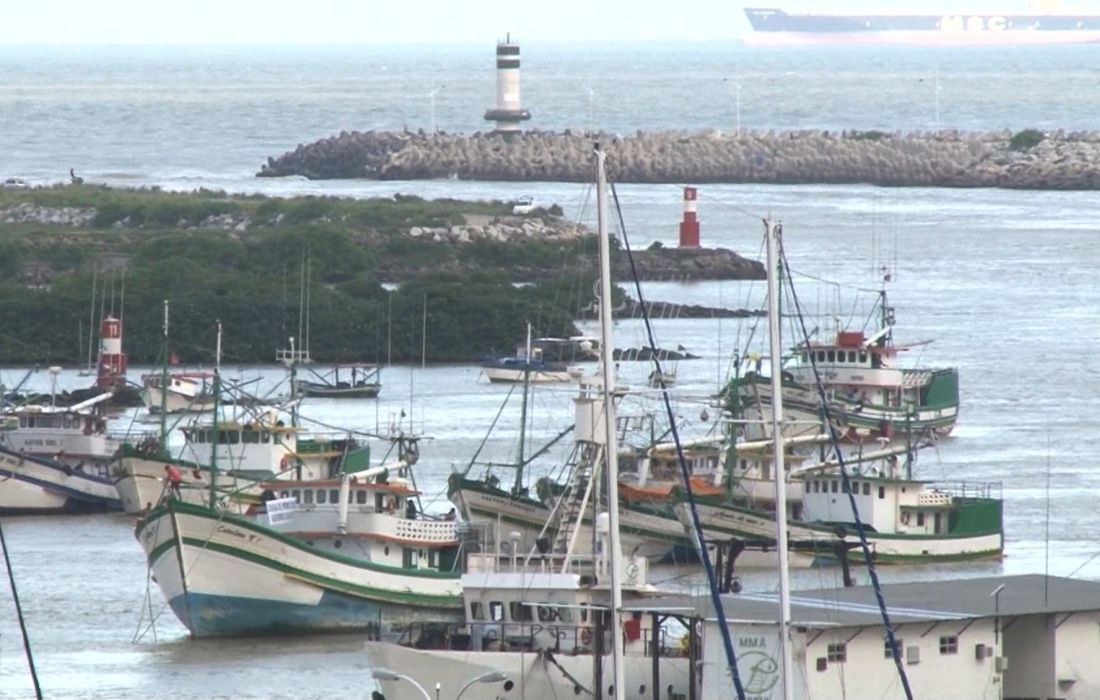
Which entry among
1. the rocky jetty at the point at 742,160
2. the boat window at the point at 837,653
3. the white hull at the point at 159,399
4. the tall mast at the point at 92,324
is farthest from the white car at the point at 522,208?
the boat window at the point at 837,653

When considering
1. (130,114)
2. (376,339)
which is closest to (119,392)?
(376,339)

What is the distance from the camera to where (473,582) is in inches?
1029

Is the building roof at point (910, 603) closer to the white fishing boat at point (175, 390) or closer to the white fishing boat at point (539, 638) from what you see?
the white fishing boat at point (539, 638)

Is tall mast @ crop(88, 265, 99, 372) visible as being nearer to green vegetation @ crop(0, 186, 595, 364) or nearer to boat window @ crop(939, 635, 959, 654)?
green vegetation @ crop(0, 186, 595, 364)

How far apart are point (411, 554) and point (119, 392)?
60.3ft

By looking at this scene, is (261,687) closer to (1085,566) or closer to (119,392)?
(1085,566)

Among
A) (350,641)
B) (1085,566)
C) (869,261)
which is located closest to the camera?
(350,641)

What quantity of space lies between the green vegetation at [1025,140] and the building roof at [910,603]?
8557 cm

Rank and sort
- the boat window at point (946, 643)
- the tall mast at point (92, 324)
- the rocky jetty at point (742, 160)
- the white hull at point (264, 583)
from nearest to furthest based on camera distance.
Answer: the boat window at point (946, 643), the white hull at point (264, 583), the tall mast at point (92, 324), the rocky jetty at point (742, 160)

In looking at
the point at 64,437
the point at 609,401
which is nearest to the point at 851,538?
the point at 64,437

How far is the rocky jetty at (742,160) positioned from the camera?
107188mm

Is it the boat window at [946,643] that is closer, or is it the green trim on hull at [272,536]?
the boat window at [946,643]

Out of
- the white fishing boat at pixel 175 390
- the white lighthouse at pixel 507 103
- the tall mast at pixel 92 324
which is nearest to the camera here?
the white fishing boat at pixel 175 390

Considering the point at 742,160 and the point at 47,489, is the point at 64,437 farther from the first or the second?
the point at 742,160
